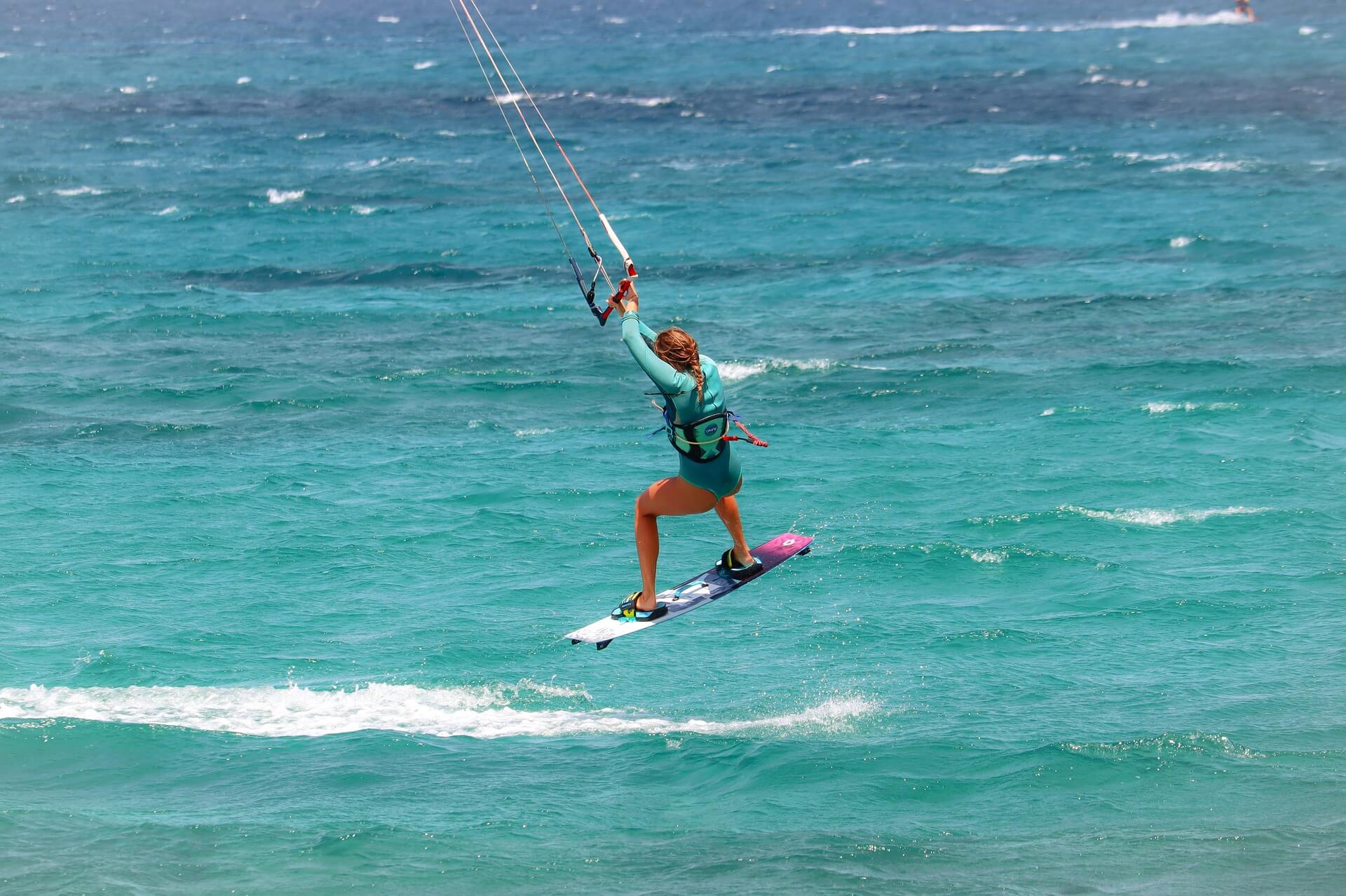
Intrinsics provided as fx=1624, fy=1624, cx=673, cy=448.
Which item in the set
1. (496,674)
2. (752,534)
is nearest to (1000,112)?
(752,534)

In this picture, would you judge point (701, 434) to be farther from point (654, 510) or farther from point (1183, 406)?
point (1183, 406)

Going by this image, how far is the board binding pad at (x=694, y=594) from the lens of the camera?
16.7 meters

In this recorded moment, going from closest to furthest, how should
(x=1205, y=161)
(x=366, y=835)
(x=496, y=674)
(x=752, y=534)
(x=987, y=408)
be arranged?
(x=366, y=835) < (x=496, y=674) < (x=752, y=534) < (x=987, y=408) < (x=1205, y=161)

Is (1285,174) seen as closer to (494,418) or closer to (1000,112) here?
(1000,112)

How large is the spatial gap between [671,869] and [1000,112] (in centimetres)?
7865

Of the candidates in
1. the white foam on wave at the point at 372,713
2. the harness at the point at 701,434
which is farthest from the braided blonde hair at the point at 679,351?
the white foam on wave at the point at 372,713

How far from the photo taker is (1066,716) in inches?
837

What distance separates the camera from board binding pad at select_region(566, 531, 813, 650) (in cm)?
1670

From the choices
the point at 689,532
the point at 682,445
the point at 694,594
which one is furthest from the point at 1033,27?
the point at 682,445

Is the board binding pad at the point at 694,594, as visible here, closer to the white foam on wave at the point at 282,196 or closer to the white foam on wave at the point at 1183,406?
the white foam on wave at the point at 1183,406

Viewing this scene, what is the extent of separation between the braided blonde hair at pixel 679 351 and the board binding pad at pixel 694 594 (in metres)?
2.61

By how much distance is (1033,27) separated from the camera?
15750cm

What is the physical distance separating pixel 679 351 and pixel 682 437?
975 mm

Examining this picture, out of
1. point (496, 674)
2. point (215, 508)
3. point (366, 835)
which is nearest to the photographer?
point (366, 835)
